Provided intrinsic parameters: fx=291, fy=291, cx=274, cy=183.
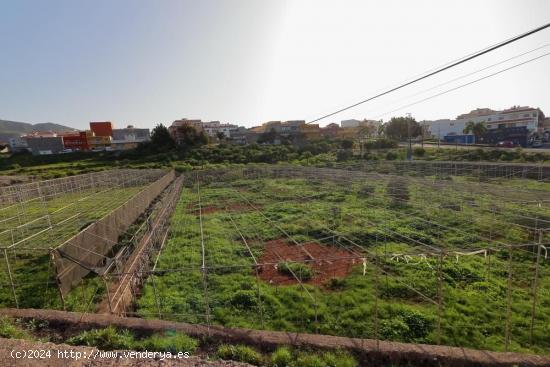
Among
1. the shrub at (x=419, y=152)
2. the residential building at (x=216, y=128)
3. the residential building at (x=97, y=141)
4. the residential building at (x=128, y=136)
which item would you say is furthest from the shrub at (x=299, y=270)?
the residential building at (x=216, y=128)

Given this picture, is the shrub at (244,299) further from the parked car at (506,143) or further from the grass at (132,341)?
the parked car at (506,143)

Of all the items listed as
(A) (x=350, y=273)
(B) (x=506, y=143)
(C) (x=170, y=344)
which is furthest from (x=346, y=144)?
(C) (x=170, y=344)

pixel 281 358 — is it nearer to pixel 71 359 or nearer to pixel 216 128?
pixel 71 359

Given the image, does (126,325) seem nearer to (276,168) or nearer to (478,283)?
(478,283)

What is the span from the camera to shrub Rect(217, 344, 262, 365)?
12.6 feet

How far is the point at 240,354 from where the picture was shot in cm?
393

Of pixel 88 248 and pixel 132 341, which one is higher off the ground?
pixel 88 248

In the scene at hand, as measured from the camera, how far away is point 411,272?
7.84m

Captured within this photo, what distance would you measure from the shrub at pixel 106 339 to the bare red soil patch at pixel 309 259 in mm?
3396

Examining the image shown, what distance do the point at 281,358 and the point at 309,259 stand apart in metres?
4.27

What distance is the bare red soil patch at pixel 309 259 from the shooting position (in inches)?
316

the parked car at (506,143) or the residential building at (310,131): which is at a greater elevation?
the residential building at (310,131)

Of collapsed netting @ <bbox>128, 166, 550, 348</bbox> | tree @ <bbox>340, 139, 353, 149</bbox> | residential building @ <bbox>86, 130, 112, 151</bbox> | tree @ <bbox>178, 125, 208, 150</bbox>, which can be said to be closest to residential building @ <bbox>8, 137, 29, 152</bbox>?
residential building @ <bbox>86, 130, 112, 151</bbox>

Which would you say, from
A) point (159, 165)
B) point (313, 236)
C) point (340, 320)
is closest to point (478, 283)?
point (340, 320)
